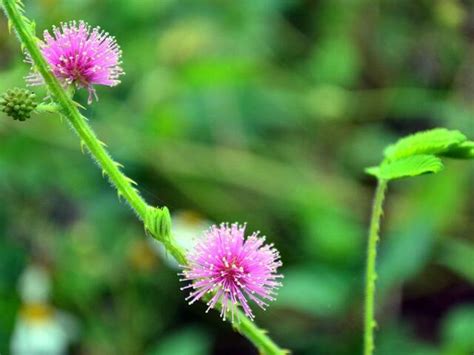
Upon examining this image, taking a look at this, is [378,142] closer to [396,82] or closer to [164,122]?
[396,82]

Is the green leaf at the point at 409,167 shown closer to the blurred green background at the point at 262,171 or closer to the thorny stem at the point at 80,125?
the thorny stem at the point at 80,125

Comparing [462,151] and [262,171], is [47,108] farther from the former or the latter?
[262,171]

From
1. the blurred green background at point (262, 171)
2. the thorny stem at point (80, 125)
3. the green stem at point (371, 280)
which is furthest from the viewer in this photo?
the blurred green background at point (262, 171)

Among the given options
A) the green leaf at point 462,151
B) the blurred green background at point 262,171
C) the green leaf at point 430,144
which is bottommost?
the green leaf at point 462,151

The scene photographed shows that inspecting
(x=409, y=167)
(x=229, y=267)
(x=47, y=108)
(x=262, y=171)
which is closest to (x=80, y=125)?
(x=47, y=108)

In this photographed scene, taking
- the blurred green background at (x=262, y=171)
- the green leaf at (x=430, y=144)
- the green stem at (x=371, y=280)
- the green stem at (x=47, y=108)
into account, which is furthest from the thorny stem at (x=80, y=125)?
the blurred green background at (x=262, y=171)

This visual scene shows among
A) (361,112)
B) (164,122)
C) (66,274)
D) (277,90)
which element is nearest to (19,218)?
(66,274)

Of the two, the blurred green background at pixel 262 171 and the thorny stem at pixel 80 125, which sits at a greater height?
the blurred green background at pixel 262 171
